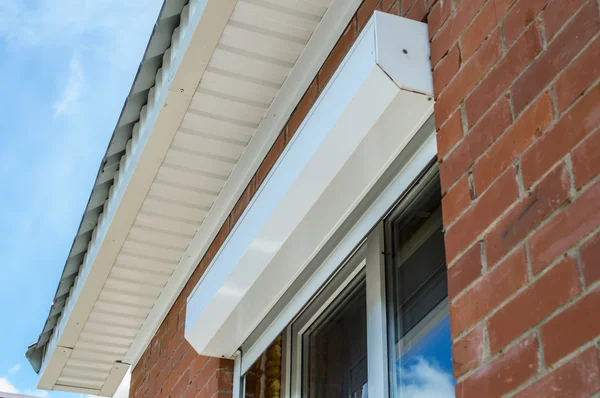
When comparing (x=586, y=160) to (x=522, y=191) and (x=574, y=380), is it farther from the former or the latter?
(x=574, y=380)

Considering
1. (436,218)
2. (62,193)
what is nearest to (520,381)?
(436,218)

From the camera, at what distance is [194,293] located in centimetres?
358

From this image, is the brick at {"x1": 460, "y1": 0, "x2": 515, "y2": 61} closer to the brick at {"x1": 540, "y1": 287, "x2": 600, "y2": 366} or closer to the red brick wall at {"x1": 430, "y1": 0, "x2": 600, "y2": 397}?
the red brick wall at {"x1": 430, "y1": 0, "x2": 600, "y2": 397}

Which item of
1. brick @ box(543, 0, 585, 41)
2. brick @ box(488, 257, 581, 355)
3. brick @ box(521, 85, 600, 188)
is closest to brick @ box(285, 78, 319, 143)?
brick @ box(543, 0, 585, 41)

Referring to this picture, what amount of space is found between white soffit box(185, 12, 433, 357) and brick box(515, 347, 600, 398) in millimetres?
968

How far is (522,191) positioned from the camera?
177cm

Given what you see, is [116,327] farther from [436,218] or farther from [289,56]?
[436,218]

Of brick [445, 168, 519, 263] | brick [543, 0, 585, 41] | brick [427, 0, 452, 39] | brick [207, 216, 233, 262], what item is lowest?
brick [445, 168, 519, 263]

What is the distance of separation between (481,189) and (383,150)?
0.59 meters

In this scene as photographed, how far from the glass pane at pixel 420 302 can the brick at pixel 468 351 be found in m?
0.37

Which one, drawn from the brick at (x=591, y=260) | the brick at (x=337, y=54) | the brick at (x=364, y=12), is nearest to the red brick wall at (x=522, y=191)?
the brick at (x=591, y=260)

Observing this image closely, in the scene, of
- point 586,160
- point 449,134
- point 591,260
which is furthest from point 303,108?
point 591,260

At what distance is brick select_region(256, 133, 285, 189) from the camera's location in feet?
11.3

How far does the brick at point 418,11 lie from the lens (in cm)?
251
